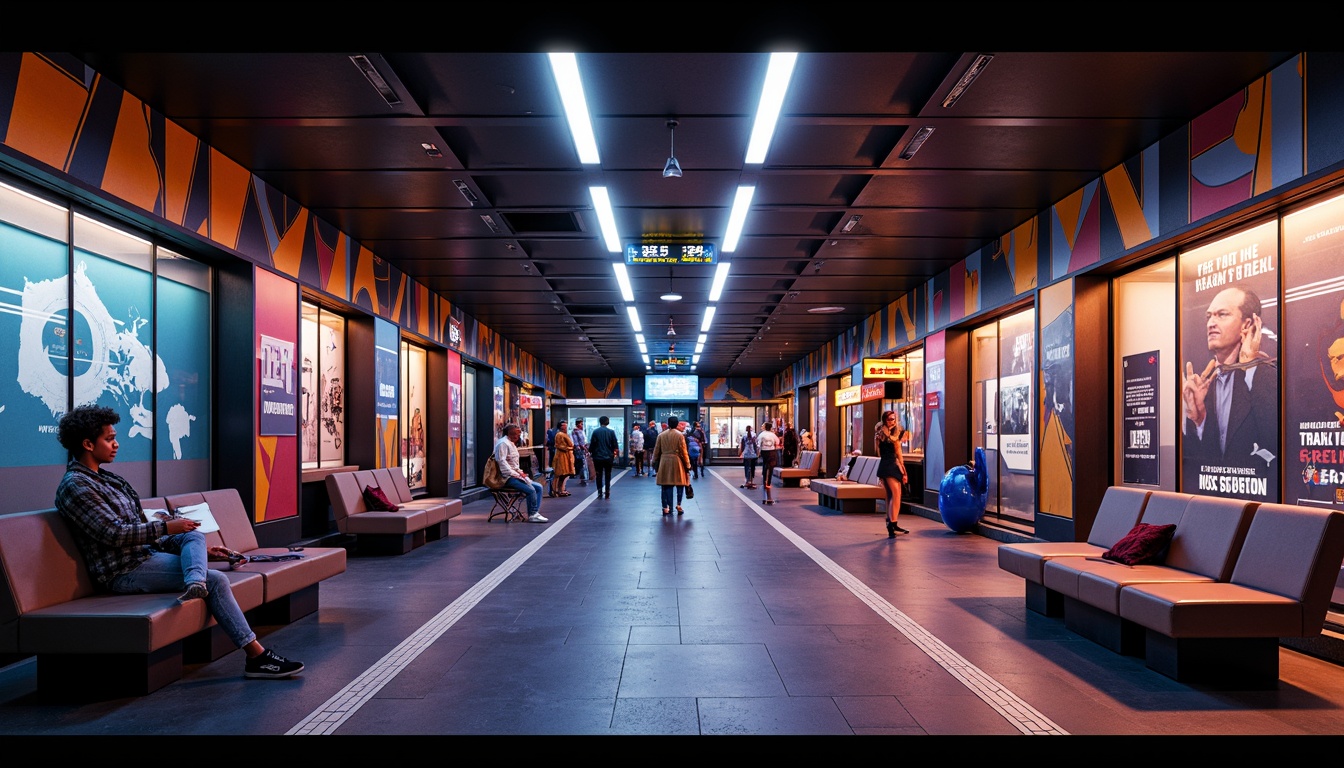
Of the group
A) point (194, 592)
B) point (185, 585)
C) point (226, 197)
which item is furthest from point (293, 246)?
point (194, 592)

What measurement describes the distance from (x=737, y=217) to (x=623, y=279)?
4.09 m

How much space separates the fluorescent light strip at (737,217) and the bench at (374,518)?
4966mm

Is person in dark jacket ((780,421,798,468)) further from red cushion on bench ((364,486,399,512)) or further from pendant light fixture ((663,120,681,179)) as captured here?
pendant light fixture ((663,120,681,179))

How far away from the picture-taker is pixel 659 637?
5238 mm

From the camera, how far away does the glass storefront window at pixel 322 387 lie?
977cm

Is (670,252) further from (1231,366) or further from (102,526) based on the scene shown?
(102,526)

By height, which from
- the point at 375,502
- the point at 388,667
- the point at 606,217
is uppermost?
the point at 606,217

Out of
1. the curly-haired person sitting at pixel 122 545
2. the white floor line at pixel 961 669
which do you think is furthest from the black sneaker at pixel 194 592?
the white floor line at pixel 961 669

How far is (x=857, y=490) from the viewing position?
13.7 meters

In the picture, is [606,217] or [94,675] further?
[606,217]

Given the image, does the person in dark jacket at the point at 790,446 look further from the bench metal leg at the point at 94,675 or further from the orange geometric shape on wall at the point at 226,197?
the bench metal leg at the point at 94,675

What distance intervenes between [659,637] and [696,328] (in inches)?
570

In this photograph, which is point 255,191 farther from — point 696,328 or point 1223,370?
point 696,328
